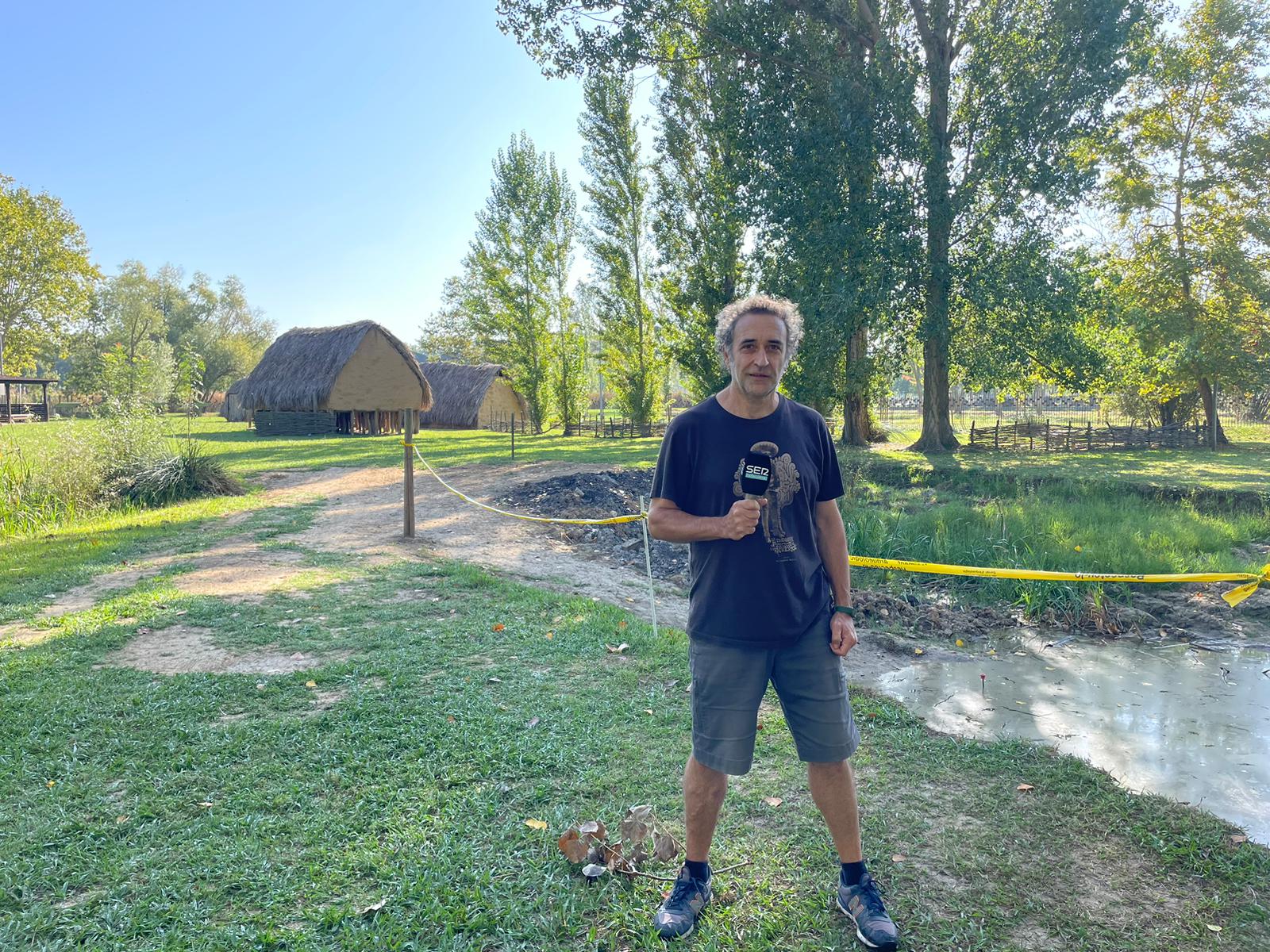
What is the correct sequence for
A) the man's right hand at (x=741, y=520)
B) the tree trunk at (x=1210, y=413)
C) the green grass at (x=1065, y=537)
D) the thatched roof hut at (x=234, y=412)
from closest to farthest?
the man's right hand at (x=741, y=520) → the green grass at (x=1065, y=537) → the tree trunk at (x=1210, y=413) → the thatched roof hut at (x=234, y=412)

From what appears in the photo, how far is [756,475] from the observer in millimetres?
2441

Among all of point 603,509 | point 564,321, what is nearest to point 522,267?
point 564,321

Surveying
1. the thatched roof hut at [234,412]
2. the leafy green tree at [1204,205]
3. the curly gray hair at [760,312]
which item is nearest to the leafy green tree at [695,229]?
the leafy green tree at [1204,205]

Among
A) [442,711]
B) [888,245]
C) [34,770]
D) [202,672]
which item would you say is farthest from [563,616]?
[888,245]

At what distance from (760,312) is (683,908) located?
209 cm

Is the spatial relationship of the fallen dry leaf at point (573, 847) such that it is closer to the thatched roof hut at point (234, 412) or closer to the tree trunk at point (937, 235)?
the tree trunk at point (937, 235)

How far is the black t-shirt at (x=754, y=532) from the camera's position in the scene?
Answer: 2455 mm

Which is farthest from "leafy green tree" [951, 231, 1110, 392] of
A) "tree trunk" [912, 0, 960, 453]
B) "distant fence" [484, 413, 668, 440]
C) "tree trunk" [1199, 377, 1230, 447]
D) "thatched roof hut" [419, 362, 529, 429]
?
"thatched roof hut" [419, 362, 529, 429]

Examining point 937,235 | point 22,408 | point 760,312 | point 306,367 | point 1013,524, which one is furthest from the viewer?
point 22,408

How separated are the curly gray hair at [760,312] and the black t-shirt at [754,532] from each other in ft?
0.72

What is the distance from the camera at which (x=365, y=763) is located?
3.74 m

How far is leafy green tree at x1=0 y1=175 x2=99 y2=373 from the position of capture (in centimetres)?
4247

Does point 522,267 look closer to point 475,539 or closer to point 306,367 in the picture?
point 306,367

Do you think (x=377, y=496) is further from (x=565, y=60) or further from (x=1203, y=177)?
(x=1203, y=177)
